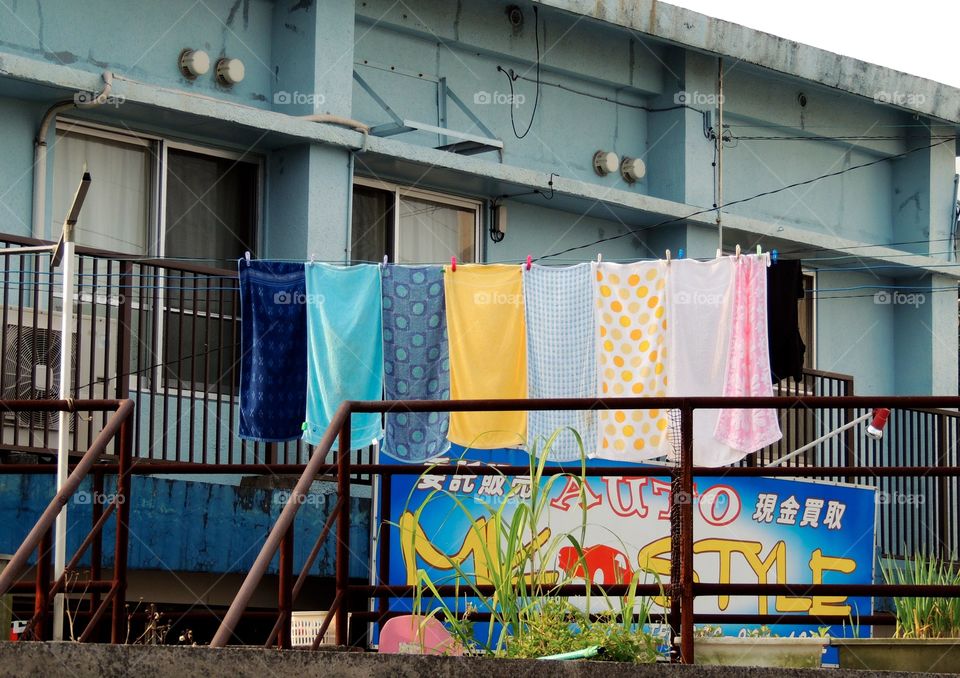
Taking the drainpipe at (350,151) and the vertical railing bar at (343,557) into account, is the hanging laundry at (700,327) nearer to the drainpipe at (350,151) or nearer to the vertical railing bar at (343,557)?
the drainpipe at (350,151)

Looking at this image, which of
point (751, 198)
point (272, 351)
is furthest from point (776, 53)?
point (272, 351)

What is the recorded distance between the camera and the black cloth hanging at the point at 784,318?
10.9 metres

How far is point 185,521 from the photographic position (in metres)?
10.6

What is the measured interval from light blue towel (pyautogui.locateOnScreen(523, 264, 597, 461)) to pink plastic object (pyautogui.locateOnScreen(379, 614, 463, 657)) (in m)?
3.99

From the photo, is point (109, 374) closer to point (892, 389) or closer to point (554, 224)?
point (554, 224)

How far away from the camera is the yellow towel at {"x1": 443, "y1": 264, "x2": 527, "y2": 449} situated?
10.6 metres

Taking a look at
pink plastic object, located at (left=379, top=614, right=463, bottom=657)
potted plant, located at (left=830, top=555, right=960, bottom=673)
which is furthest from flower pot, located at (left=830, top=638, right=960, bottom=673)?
pink plastic object, located at (left=379, top=614, right=463, bottom=657)

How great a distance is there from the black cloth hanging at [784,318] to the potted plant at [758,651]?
4.48 metres

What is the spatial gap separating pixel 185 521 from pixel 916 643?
19.1 ft

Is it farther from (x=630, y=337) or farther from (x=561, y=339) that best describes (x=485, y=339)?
(x=630, y=337)

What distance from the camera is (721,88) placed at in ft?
51.3

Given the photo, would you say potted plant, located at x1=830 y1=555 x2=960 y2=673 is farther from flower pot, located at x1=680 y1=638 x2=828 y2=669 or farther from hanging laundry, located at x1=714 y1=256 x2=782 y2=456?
hanging laundry, located at x1=714 y1=256 x2=782 y2=456

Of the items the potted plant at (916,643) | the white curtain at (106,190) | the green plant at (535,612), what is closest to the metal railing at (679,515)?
the potted plant at (916,643)

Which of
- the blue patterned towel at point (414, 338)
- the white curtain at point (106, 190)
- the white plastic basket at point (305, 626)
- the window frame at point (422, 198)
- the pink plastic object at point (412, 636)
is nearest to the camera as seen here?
the pink plastic object at point (412, 636)
